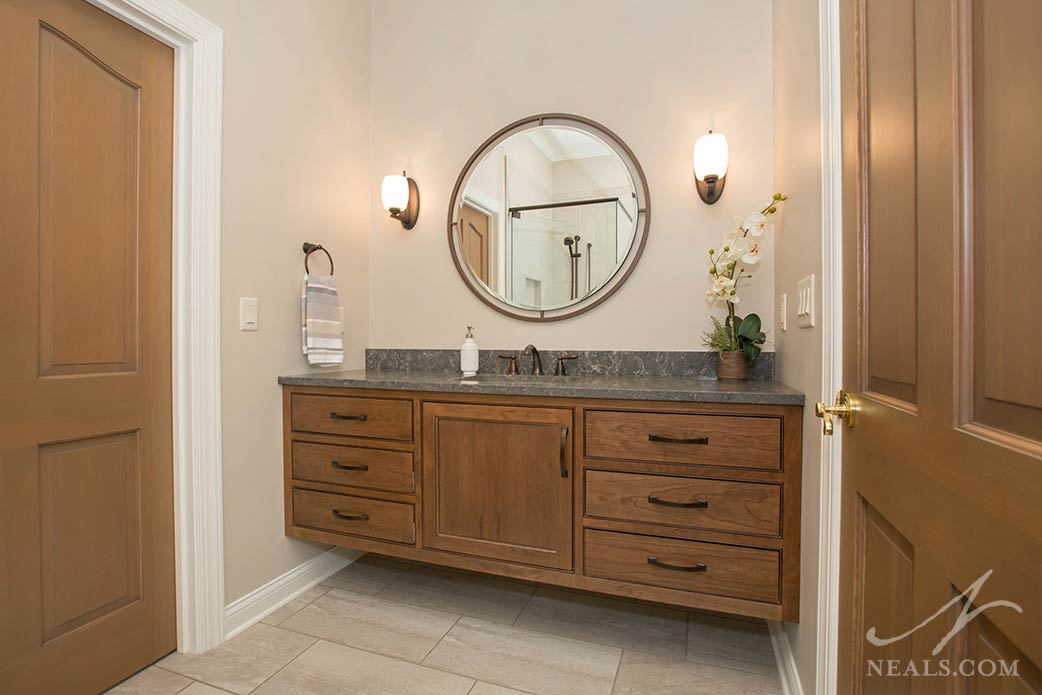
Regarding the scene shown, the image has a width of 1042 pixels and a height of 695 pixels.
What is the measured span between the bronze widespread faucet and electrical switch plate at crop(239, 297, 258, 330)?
1.11m

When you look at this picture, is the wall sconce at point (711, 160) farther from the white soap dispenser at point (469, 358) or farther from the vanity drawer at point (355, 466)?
the vanity drawer at point (355, 466)

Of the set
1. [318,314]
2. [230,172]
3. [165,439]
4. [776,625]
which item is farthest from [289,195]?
[776,625]

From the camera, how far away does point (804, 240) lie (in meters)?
1.37

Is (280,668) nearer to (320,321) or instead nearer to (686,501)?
(320,321)

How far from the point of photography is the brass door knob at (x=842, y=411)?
36.4 inches

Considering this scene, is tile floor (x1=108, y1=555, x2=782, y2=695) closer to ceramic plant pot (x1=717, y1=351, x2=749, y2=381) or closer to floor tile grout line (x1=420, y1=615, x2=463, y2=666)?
floor tile grout line (x1=420, y1=615, x2=463, y2=666)

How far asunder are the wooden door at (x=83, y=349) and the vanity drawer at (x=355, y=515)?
0.46 meters

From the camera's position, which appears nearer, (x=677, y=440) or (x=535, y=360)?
(x=677, y=440)

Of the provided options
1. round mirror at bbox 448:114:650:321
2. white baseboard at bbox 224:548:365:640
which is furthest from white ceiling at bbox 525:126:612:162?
white baseboard at bbox 224:548:365:640

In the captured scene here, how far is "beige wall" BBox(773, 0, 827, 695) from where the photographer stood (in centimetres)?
123

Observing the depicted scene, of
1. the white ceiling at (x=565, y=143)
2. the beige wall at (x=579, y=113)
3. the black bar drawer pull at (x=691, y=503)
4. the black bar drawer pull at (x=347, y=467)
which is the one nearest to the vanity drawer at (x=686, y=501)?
the black bar drawer pull at (x=691, y=503)

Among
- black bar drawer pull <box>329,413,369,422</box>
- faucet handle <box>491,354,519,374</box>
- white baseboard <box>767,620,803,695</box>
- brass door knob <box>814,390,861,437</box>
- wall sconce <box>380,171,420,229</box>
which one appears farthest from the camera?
wall sconce <box>380,171,420,229</box>

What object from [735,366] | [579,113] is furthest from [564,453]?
[579,113]

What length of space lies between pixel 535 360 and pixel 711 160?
1.09 m
